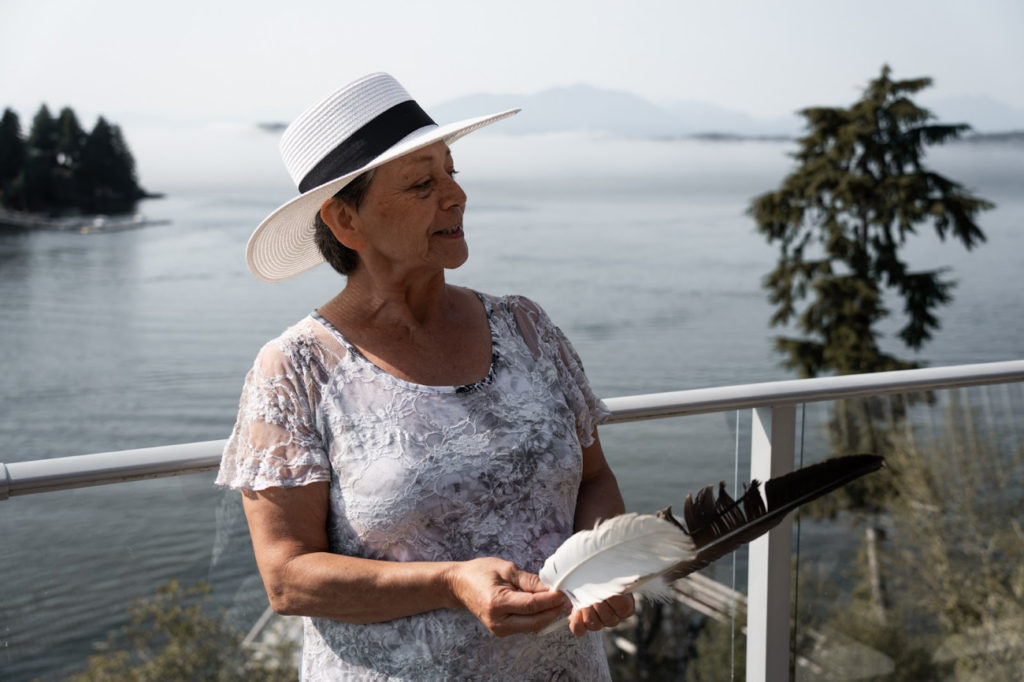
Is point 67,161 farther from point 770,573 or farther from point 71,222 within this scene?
point 770,573

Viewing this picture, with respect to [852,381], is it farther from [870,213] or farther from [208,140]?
[208,140]

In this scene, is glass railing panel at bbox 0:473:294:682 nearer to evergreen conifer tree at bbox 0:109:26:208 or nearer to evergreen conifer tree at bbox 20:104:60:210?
evergreen conifer tree at bbox 20:104:60:210

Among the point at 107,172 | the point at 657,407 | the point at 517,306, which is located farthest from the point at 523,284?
the point at 517,306

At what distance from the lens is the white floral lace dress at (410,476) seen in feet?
4.99

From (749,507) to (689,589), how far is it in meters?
0.80

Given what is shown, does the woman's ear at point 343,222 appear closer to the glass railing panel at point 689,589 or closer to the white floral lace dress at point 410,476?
the white floral lace dress at point 410,476

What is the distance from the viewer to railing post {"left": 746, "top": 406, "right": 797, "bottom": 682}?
227cm

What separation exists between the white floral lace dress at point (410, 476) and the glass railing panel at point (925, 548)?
3.61 feet

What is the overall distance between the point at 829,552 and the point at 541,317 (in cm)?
116

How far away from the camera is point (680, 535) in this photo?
1406mm

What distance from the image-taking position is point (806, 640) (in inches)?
95.7

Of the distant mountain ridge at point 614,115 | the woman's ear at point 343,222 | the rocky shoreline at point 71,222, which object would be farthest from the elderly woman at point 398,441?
the distant mountain ridge at point 614,115

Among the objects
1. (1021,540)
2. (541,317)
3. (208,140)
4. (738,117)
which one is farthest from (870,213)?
(208,140)

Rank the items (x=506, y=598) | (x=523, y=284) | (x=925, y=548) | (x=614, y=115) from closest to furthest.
Answer: (x=506, y=598)
(x=925, y=548)
(x=523, y=284)
(x=614, y=115)
